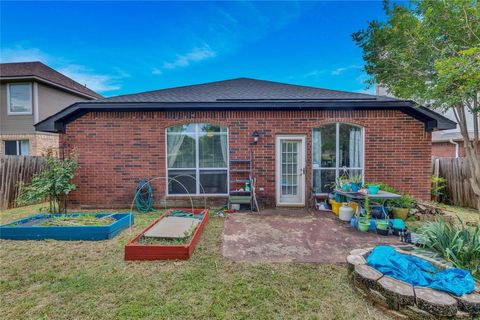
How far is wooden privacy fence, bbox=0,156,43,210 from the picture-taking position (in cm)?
704

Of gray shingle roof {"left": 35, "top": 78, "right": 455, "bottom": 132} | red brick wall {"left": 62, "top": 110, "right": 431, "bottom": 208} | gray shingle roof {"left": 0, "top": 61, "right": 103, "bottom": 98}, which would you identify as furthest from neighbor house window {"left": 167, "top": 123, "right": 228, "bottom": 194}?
gray shingle roof {"left": 0, "top": 61, "right": 103, "bottom": 98}

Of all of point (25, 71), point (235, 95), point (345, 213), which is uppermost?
point (25, 71)

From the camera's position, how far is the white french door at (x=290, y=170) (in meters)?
6.86

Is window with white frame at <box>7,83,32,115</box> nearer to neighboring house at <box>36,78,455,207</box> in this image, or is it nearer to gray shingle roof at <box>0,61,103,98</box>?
gray shingle roof at <box>0,61,103,98</box>

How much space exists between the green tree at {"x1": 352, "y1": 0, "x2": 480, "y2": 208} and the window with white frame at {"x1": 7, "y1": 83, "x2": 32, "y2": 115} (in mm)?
14566

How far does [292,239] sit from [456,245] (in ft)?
7.78

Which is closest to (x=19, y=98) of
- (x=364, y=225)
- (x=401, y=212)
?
(x=364, y=225)

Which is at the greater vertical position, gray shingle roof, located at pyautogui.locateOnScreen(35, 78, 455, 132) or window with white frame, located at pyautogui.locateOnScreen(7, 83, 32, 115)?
window with white frame, located at pyautogui.locateOnScreen(7, 83, 32, 115)

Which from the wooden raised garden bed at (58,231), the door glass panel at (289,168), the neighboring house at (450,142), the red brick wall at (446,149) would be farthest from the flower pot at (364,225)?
the red brick wall at (446,149)

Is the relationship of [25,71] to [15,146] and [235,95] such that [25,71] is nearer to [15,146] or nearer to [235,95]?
[15,146]

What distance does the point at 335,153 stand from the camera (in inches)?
272

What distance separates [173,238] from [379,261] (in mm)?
3192

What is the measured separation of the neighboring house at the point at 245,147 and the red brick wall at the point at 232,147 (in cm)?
3

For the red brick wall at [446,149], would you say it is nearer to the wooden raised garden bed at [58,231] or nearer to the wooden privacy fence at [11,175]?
the wooden raised garden bed at [58,231]
